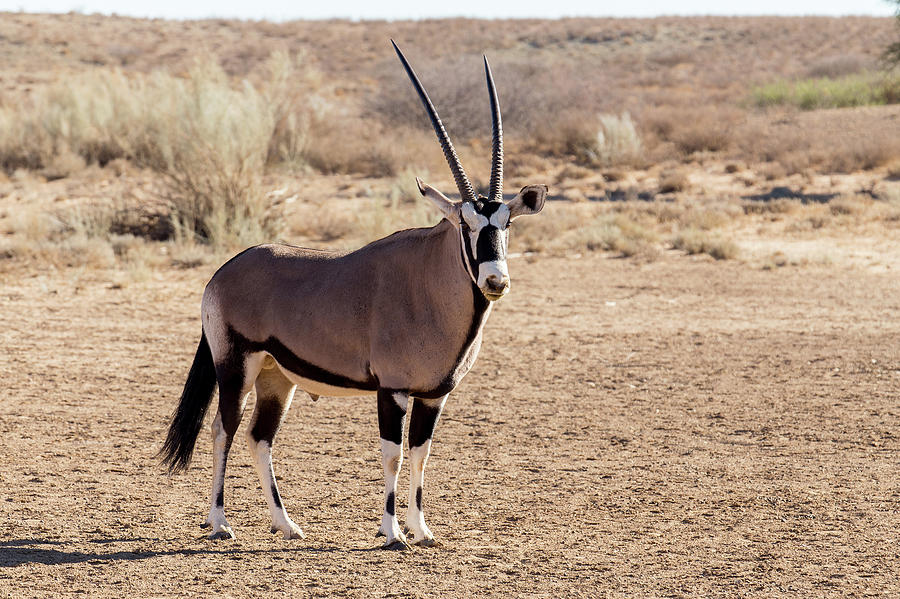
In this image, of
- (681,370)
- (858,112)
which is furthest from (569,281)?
(858,112)

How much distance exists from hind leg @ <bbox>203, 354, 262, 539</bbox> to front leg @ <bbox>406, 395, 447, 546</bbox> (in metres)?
0.89

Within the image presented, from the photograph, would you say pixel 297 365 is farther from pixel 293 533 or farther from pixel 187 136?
pixel 187 136

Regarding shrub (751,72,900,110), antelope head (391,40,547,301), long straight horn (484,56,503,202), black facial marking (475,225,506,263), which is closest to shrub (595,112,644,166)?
shrub (751,72,900,110)

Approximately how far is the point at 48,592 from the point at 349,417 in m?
3.44

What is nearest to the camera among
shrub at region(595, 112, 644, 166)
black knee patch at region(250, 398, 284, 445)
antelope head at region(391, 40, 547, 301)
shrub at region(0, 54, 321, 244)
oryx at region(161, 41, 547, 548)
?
antelope head at region(391, 40, 547, 301)

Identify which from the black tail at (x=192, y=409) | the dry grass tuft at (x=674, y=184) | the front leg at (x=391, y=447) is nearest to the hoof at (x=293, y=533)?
the front leg at (x=391, y=447)

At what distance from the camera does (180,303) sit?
12.2 metres

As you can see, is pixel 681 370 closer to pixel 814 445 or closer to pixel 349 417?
pixel 814 445

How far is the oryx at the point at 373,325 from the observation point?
5113 mm

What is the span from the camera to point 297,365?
537 cm

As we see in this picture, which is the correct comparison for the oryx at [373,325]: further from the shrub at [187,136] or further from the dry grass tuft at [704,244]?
the dry grass tuft at [704,244]

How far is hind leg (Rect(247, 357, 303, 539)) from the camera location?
5605mm

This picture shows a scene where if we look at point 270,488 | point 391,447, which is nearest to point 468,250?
point 391,447

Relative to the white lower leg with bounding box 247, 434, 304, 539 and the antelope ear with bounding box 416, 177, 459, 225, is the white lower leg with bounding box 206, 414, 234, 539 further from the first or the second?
the antelope ear with bounding box 416, 177, 459, 225
